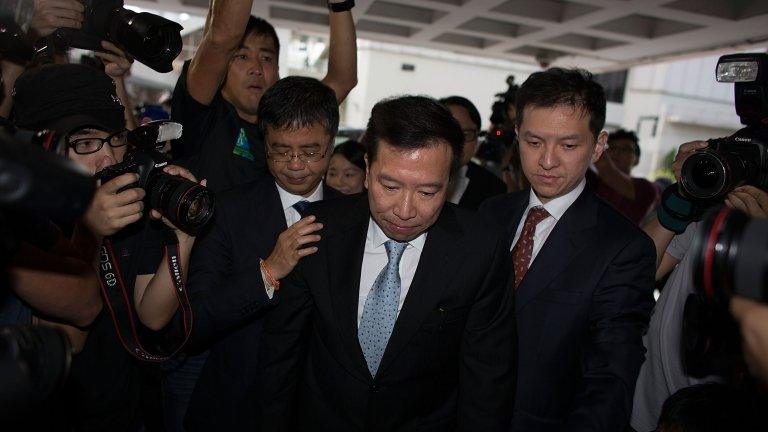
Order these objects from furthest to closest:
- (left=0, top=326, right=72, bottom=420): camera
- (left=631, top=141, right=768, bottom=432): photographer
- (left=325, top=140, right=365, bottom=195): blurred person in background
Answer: (left=325, top=140, right=365, bottom=195): blurred person in background, (left=631, top=141, right=768, bottom=432): photographer, (left=0, top=326, right=72, bottom=420): camera

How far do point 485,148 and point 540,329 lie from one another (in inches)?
107

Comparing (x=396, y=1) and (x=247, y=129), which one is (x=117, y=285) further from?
(x=396, y=1)

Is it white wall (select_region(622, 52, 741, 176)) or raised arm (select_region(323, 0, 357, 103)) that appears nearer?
raised arm (select_region(323, 0, 357, 103))

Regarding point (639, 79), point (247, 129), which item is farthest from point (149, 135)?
point (639, 79)

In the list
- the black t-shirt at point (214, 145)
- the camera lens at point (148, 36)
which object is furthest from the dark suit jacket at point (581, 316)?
the camera lens at point (148, 36)

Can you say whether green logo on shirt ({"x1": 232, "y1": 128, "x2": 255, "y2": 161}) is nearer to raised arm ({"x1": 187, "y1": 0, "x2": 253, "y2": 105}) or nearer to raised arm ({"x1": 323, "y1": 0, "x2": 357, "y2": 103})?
raised arm ({"x1": 187, "y1": 0, "x2": 253, "y2": 105})

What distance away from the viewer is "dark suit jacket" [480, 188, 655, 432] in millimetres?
1674

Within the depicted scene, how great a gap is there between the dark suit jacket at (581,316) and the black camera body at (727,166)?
25 cm

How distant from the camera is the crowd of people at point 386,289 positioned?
1604 mm

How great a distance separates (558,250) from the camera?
183 cm

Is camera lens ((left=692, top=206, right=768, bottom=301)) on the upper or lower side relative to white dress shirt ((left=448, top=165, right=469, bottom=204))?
upper

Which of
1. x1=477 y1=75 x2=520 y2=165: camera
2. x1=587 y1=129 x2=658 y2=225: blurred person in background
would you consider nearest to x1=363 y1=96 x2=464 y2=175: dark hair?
x1=477 y1=75 x2=520 y2=165: camera

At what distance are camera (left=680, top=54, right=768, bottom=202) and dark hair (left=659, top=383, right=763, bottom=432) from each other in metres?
0.63

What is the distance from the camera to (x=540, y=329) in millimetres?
1801
